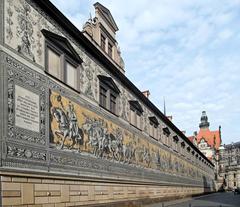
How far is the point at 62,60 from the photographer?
1519 cm

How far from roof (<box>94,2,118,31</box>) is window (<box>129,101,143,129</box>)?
452 cm

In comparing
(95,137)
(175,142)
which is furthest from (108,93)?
(175,142)

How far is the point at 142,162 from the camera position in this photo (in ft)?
83.5

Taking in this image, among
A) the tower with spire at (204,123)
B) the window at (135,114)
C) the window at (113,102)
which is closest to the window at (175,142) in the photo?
the window at (135,114)

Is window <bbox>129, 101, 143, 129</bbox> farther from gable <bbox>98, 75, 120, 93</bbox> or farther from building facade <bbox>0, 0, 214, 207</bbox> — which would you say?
gable <bbox>98, 75, 120, 93</bbox>

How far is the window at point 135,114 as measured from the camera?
24.5 metres

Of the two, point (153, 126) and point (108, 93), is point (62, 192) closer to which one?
point (108, 93)

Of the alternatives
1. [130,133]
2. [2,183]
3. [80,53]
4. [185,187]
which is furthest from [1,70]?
[185,187]

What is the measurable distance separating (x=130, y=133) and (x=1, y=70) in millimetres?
12939

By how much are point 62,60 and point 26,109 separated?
11.7 ft

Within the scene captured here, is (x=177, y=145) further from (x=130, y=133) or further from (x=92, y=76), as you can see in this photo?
(x=92, y=76)

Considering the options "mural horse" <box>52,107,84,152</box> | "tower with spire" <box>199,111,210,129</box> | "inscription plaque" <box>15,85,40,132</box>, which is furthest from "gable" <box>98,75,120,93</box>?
"tower with spire" <box>199,111,210,129</box>

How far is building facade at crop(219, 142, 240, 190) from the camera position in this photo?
11162cm

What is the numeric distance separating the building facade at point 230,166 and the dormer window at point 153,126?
78.4 meters
